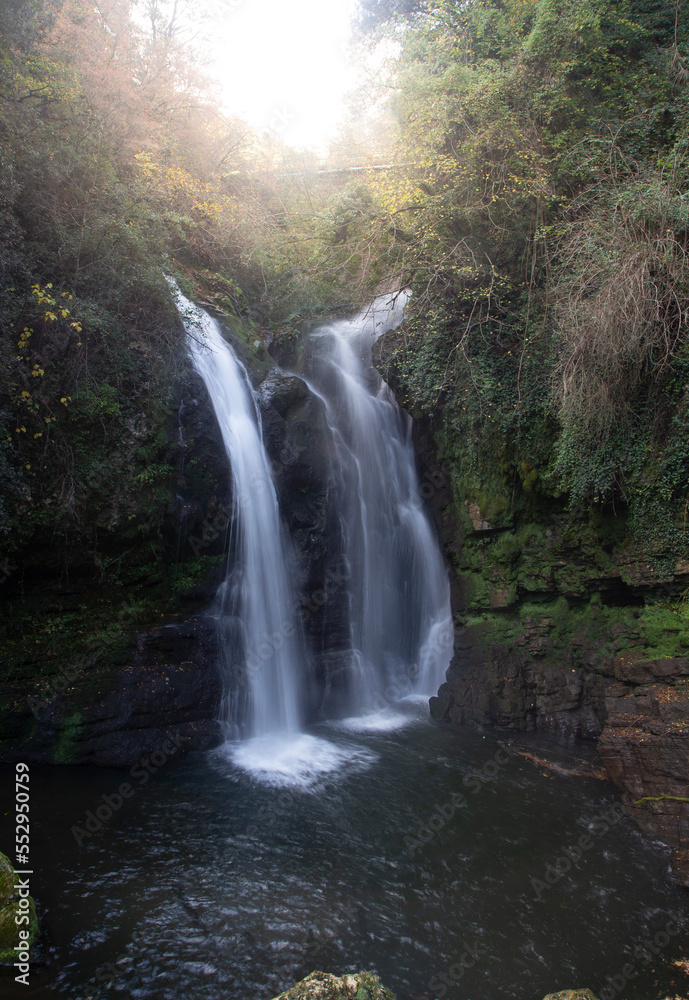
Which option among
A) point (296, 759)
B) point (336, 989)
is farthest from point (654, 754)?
point (336, 989)

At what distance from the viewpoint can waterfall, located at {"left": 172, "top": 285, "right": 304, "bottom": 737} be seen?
28.5ft

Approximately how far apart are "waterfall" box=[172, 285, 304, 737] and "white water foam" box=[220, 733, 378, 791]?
394 mm

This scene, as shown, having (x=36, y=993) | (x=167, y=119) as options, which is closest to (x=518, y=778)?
(x=36, y=993)

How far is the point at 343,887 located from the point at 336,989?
6.19ft

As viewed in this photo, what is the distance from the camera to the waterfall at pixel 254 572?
868cm

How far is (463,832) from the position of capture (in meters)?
5.86

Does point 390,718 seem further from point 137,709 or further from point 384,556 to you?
point 137,709

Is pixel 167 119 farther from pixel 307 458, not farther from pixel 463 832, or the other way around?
pixel 463 832

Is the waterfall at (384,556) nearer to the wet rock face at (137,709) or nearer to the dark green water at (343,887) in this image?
the wet rock face at (137,709)

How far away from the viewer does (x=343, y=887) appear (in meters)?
4.91

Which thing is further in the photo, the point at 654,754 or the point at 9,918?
the point at 654,754

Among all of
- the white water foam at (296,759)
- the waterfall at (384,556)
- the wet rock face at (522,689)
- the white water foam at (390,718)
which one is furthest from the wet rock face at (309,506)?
the wet rock face at (522,689)

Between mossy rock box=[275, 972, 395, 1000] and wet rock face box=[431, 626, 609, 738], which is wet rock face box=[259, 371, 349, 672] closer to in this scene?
wet rock face box=[431, 626, 609, 738]

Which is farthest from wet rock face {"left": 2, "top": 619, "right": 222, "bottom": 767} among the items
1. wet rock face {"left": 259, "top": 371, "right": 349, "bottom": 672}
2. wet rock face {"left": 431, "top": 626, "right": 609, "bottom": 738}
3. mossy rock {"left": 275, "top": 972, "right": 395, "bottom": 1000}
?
mossy rock {"left": 275, "top": 972, "right": 395, "bottom": 1000}
